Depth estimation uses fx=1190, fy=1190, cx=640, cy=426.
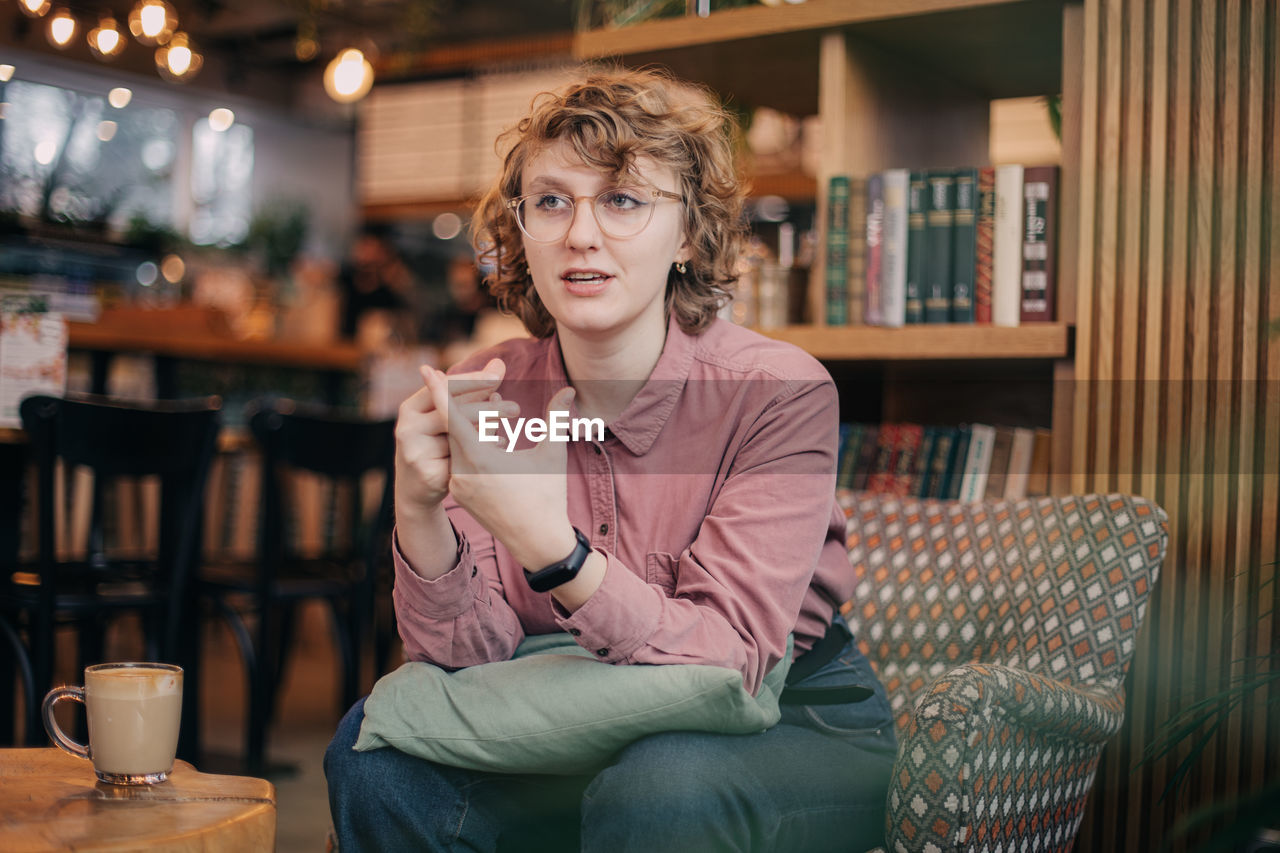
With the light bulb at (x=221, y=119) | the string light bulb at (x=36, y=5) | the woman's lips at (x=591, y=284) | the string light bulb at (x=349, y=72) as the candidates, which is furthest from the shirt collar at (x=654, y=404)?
the light bulb at (x=221, y=119)

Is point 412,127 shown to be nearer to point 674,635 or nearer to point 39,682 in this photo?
point 39,682

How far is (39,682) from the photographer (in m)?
2.28

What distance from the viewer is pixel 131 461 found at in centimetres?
246

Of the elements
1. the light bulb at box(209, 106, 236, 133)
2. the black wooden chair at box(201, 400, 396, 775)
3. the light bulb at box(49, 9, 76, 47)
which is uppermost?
the light bulb at box(209, 106, 236, 133)

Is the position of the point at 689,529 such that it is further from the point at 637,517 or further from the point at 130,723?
the point at 130,723

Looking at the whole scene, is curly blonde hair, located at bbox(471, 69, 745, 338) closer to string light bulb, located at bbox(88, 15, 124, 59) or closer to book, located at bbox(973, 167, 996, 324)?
book, located at bbox(973, 167, 996, 324)

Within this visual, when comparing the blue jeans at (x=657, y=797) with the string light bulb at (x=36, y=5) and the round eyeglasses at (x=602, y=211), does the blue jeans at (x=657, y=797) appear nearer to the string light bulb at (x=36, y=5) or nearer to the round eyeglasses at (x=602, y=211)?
the round eyeglasses at (x=602, y=211)

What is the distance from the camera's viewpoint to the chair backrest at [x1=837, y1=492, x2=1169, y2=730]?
150cm

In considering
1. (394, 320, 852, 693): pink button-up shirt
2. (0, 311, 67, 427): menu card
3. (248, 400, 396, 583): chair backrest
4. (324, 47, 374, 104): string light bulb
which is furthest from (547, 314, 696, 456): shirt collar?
(324, 47, 374, 104): string light bulb

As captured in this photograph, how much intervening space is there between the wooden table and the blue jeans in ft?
0.52

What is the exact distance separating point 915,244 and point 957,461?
366 mm

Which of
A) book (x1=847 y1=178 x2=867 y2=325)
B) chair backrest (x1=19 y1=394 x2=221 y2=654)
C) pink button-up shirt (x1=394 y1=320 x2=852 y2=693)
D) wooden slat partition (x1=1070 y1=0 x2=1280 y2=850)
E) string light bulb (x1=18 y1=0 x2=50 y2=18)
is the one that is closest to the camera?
pink button-up shirt (x1=394 y1=320 x2=852 y2=693)

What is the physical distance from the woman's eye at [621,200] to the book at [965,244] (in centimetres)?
77

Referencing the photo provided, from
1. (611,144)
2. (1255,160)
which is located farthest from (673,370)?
(1255,160)
